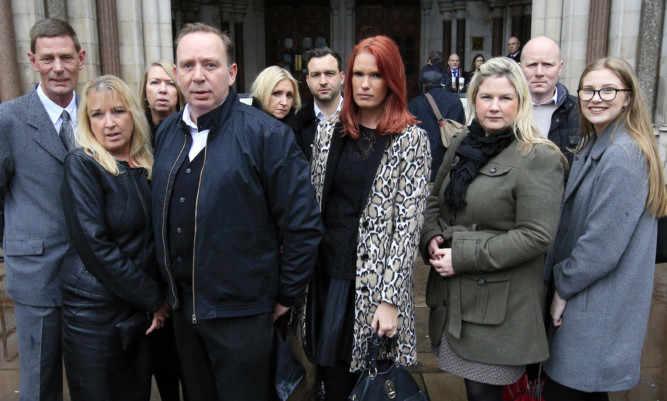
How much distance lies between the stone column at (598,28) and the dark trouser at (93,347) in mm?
6949

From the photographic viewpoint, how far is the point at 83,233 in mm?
2096

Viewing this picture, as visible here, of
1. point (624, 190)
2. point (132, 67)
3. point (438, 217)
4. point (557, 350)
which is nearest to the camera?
point (624, 190)

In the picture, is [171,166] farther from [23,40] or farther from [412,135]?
[23,40]

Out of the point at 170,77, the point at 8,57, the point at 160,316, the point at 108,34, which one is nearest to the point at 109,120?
the point at 160,316

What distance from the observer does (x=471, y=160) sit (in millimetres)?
2248

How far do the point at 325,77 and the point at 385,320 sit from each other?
76.1 inches

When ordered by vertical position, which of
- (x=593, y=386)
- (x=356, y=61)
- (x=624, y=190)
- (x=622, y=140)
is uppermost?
(x=356, y=61)

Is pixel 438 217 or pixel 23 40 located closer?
pixel 438 217

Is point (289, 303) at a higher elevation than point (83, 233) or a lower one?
lower

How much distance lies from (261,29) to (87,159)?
42.7ft

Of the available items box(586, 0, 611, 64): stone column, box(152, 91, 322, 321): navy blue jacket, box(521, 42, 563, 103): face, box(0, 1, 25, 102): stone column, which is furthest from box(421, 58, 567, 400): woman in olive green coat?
box(0, 1, 25, 102): stone column

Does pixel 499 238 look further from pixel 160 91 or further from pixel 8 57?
pixel 8 57

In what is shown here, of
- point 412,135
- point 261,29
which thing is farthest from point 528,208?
point 261,29

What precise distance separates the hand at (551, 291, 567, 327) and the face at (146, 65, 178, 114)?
2235 mm
